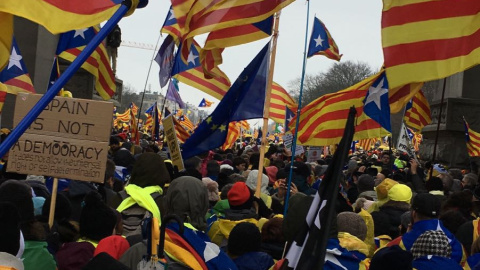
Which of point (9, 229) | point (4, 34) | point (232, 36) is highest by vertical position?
point (232, 36)

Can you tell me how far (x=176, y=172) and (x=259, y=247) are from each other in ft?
15.6

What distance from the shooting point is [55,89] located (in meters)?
3.74

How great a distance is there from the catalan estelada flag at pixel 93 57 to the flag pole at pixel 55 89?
640 cm

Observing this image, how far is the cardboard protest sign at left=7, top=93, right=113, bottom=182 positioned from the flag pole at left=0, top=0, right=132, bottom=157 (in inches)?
85.5

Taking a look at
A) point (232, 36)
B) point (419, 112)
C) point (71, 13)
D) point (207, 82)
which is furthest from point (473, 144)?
point (71, 13)

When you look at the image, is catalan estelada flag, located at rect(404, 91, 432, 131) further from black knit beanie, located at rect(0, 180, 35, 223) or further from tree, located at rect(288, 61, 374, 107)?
tree, located at rect(288, 61, 374, 107)

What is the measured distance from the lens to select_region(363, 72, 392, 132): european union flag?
31.5ft

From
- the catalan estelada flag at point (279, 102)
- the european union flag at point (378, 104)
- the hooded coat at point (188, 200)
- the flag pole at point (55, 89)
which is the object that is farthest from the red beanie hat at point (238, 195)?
the catalan estelada flag at point (279, 102)

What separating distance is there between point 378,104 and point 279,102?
6737 millimetres

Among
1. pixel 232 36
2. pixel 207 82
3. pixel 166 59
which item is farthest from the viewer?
pixel 166 59

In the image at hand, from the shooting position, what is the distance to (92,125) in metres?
6.02

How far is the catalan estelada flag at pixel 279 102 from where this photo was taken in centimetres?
1586

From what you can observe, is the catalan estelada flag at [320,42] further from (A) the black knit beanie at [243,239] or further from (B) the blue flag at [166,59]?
(A) the black knit beanie at [243,239]

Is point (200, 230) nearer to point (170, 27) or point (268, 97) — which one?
point (268, 97)
